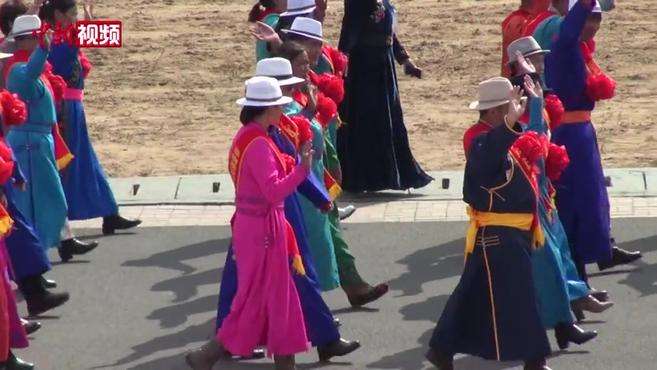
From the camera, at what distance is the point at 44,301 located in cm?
1245

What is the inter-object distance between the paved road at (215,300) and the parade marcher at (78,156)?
0.32 m

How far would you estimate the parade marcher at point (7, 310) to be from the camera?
35.4 feet

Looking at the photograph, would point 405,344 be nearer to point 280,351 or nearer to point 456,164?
point 280,351

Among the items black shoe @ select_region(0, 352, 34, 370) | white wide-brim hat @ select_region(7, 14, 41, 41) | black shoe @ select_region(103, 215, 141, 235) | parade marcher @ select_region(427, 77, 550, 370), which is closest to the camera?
parade marcher @ select_region(427, 77, 550, 370)

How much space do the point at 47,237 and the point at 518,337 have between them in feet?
13.4

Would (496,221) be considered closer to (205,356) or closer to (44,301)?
(205,356)

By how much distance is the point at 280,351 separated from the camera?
10734 millimetres

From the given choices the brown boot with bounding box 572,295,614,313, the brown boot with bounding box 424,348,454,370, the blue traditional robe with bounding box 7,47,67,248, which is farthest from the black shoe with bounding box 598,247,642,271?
the blue traditional robe with bounding box 7,47,67,248

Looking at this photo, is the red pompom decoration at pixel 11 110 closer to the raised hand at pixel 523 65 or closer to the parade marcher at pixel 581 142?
the raised hand at pixel 523 65

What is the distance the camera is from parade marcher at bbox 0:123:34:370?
35.4 feet

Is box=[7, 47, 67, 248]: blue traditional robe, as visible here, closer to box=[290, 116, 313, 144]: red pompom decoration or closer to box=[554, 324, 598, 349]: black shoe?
box=[290, 116, 313, 144]: red pompom decoration

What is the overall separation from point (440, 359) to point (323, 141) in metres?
1.70

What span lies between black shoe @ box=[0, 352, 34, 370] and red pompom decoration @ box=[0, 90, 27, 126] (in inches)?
54.4

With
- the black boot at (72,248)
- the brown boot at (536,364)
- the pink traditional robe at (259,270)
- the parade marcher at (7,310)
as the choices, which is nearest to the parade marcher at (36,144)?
the black boot at (72,248)
